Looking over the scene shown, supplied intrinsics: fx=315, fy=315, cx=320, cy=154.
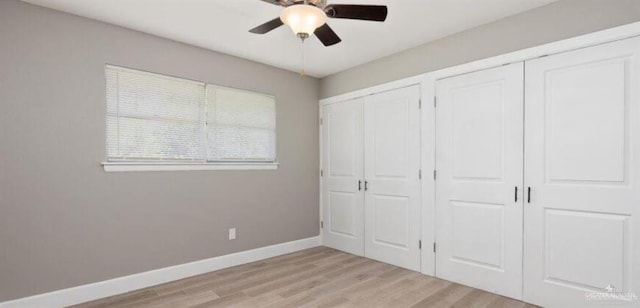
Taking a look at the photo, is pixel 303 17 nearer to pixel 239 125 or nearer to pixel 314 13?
pixel 314 13

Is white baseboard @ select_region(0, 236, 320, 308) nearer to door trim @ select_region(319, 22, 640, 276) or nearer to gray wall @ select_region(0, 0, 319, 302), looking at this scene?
gray wall @ select_region(0, 0, 319, 302)

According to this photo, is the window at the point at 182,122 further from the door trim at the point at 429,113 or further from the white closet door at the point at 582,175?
the white closet door at the point at 582,175

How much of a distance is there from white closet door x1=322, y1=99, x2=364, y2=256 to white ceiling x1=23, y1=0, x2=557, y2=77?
895 mm

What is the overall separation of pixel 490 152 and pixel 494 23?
1.17 m

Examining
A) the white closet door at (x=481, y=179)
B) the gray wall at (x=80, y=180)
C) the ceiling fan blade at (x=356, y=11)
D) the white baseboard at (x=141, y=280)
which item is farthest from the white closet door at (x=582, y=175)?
the gray wall at (x=80, y=180)

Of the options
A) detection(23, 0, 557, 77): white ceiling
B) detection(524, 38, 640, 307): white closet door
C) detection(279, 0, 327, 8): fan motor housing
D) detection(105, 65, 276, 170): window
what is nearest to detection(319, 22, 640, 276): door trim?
detection(524, 38, 640, 307): white closet door

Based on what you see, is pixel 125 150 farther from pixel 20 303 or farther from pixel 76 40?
pixel 20 303

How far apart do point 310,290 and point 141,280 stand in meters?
1.62

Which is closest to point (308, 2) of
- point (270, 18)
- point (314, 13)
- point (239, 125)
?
point (314, 13)

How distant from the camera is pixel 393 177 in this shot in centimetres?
369

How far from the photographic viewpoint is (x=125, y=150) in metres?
2.96

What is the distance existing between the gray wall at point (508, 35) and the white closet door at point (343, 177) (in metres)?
0.55

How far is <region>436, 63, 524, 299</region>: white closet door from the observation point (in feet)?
8.98

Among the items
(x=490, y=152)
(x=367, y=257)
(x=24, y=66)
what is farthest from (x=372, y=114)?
(x=24, y=66)
